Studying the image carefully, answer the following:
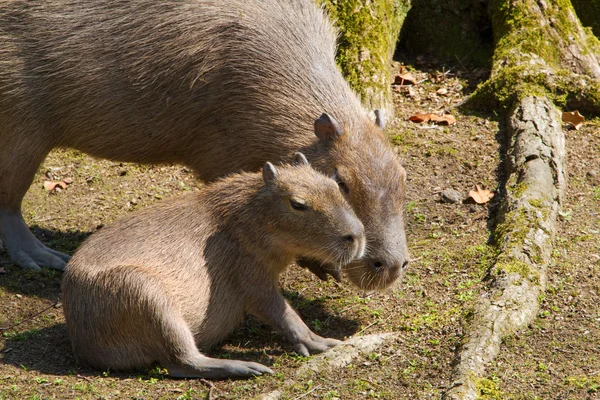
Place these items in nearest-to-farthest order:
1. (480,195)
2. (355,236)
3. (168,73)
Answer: (355,236) < (168,73) < (480,195)

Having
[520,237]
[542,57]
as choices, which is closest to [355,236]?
[520,237]

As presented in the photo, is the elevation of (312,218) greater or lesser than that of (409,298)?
greater

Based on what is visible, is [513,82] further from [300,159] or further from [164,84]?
[164,84]

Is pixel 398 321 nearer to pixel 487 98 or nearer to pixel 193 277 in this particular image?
pixel 193 277

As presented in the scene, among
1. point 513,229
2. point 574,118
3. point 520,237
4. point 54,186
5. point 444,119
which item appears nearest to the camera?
point 520,237

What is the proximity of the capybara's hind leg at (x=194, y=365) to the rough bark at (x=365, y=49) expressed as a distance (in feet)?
11.6

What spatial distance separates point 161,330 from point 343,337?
1.17m

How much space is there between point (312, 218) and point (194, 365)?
1060mm

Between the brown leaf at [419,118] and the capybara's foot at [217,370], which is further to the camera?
the brown leaf at [419,118]

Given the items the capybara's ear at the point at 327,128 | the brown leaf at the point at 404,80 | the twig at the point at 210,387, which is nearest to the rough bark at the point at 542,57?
the brown leaf at the point at 404,80

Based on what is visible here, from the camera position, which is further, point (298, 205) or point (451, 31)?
point (451, 31)

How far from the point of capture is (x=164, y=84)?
19.9 feet

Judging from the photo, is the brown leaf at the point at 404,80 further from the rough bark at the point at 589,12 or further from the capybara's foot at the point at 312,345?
the capybara's foot at the point at 312,345

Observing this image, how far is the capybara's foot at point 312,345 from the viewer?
4.92m
